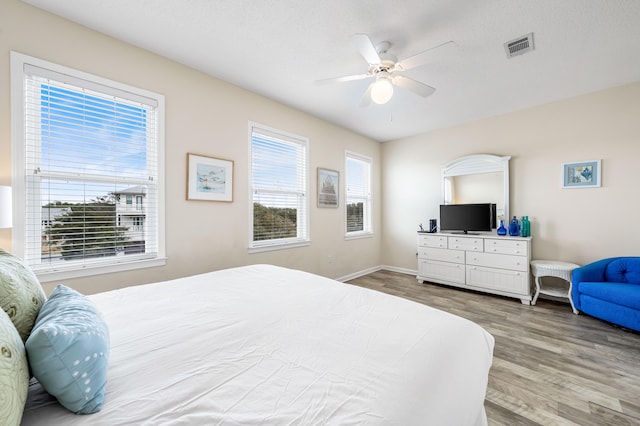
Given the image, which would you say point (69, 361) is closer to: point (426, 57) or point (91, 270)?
point (91, 270)

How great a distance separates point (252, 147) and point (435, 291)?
3521mm

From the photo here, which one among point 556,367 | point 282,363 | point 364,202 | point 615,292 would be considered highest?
point 364,202

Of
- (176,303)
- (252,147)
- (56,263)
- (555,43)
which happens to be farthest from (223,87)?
(555,43)

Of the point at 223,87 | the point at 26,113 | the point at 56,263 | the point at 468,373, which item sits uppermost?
the point at 223,87

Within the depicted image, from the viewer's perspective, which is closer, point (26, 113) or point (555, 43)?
point (26, 113)

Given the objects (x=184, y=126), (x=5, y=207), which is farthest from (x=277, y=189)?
(x=5, y=207)

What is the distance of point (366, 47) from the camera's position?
1.89m

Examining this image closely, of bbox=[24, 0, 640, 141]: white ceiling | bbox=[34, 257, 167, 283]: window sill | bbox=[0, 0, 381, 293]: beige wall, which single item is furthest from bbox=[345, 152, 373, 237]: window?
bbox=[34, 257, 167, 283]: window sill

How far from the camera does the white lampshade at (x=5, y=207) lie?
1481 millimetres

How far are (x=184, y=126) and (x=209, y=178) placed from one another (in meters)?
0.57

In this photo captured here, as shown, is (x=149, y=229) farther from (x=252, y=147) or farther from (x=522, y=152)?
(x=522, y=152)

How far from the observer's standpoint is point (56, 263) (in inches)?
78.0

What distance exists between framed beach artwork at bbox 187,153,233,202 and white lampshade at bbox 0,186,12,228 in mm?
1227

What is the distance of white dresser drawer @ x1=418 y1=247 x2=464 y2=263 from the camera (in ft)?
13.4
